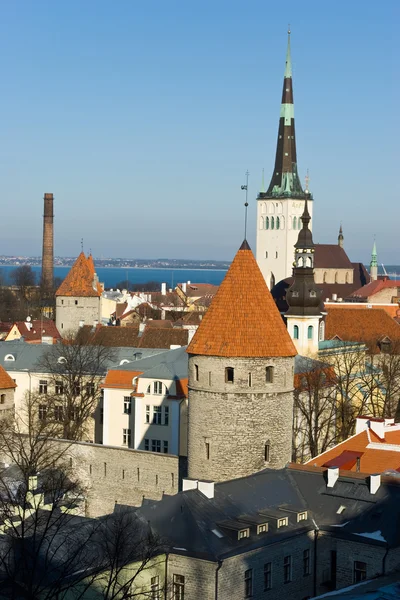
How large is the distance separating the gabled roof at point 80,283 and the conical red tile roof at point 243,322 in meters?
43.7

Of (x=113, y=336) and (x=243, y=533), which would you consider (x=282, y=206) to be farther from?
(x=243, y=533)

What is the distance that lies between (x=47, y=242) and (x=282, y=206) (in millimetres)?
30311

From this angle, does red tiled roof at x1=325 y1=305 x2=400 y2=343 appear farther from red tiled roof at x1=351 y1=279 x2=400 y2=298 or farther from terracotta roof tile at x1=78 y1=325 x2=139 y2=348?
red tiled roof at x1=351 y1=279 x2=400 y2=298

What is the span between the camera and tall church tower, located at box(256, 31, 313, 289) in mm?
103375

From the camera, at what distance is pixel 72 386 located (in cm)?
4850

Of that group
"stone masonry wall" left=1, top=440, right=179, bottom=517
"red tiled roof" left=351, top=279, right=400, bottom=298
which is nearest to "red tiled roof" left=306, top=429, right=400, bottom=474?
"stone masonry wall" left=1, top=440, right=179, bottom=517

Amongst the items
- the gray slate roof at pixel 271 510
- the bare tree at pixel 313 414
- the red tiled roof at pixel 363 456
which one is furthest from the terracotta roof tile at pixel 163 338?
the gray slate roof at pixel 271 510

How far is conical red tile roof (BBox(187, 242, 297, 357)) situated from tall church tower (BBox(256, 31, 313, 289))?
73.4m

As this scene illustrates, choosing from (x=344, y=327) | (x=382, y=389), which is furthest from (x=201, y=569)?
(x=344, y=327)

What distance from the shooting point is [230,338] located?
30.0 meters

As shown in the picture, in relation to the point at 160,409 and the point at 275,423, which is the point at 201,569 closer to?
the point at 275,423

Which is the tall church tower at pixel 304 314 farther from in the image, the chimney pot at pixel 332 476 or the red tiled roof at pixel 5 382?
the chimney pot at pixel 332 476

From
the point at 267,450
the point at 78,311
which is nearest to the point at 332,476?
the point at 267,450

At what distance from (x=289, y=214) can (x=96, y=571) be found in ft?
286
